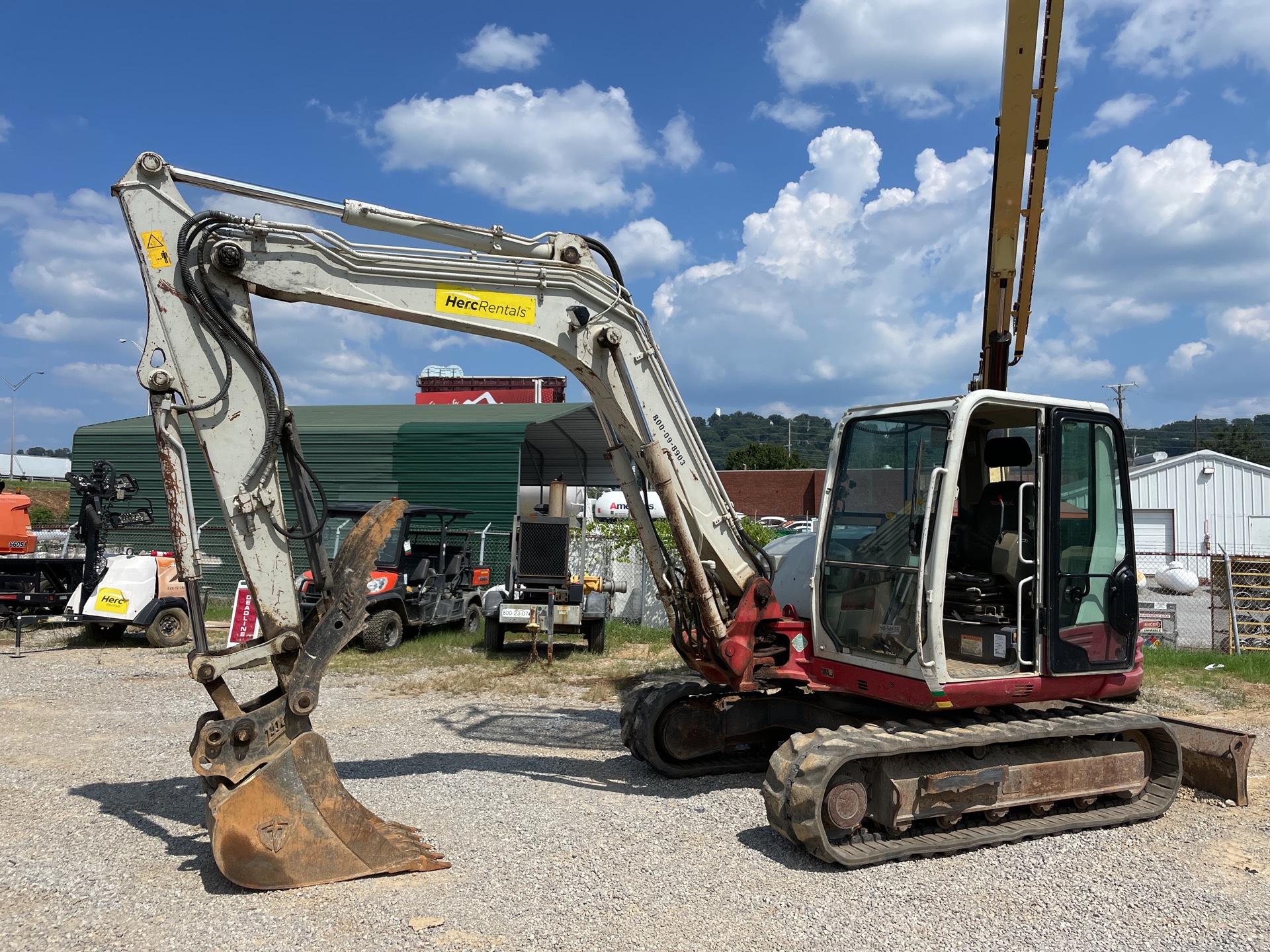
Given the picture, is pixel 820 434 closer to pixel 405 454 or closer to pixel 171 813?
pixel 405 454

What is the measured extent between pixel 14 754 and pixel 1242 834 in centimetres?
897

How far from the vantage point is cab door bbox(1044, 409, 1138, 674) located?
6.11 metres

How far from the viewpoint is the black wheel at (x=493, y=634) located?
A: 13.5 meters

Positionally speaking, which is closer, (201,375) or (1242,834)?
(201,375)

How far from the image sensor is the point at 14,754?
759 centimetres

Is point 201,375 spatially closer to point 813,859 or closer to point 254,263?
point 254,263

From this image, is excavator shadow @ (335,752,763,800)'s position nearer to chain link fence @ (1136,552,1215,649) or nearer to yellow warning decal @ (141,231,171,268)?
chain link fence @ (1136,552,1215,649)

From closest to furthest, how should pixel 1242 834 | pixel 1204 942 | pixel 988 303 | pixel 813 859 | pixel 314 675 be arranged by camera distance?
pixel 1204 942, pixel 314 675, pixel 813 859, pixel 1242 834, pixel 988 303

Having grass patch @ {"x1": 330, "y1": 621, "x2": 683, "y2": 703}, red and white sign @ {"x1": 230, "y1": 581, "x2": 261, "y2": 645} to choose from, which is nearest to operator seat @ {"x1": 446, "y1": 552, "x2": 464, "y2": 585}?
grass patch @ {"x1": 330, "y1": 621, "x2": 683, "y2": 703}

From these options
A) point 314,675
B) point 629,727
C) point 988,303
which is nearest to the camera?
point 314,675

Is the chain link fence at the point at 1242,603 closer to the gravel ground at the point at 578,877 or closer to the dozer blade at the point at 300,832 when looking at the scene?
the gravel ground at the point at 578,877

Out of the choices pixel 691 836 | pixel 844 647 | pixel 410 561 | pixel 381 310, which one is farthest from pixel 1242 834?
pixel 410 561

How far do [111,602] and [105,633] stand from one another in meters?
0.98

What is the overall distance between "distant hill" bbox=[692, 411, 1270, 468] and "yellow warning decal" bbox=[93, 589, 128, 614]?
10823 mm
